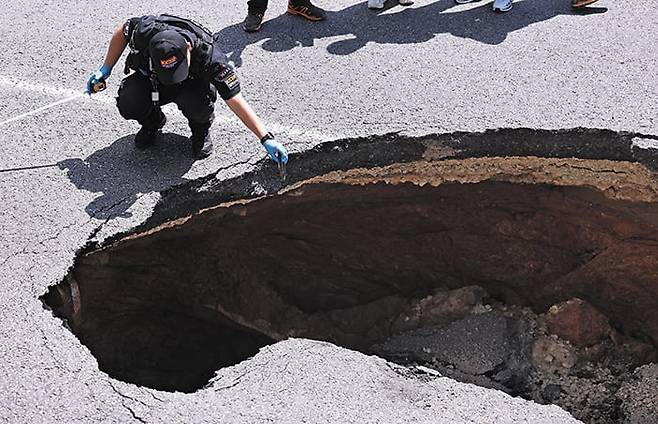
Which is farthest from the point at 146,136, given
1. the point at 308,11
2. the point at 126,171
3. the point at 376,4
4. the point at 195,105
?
the point at 376,4

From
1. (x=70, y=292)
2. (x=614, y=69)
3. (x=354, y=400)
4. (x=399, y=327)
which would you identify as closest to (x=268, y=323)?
(x=399, y=327)

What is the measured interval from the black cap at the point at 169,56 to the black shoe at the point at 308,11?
7.81 feet

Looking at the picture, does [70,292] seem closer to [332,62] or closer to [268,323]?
[268,323]

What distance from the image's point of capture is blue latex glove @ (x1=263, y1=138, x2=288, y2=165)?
17.7ft

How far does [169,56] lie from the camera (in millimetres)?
4996

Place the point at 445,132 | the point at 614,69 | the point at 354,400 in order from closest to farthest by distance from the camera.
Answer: the point at 354,400 → the point at 445,132 → the point at 614,69

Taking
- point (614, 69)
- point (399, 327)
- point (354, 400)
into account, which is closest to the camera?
point (354, 400)

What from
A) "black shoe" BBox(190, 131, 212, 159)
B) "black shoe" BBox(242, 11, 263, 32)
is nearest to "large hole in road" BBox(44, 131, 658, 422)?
"black shoe" BBox(190, 131, 212, 159)

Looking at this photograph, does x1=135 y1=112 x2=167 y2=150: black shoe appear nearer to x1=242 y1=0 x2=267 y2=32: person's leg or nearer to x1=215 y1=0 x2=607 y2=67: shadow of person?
x1=215 y1=0 x2=607 y2=67: shadow of person

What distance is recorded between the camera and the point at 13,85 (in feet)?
21.6

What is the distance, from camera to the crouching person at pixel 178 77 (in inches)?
199

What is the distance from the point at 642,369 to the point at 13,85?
17.7 ft

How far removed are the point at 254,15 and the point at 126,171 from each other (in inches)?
87.3

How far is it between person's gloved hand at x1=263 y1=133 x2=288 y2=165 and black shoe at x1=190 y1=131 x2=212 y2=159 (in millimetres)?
523
